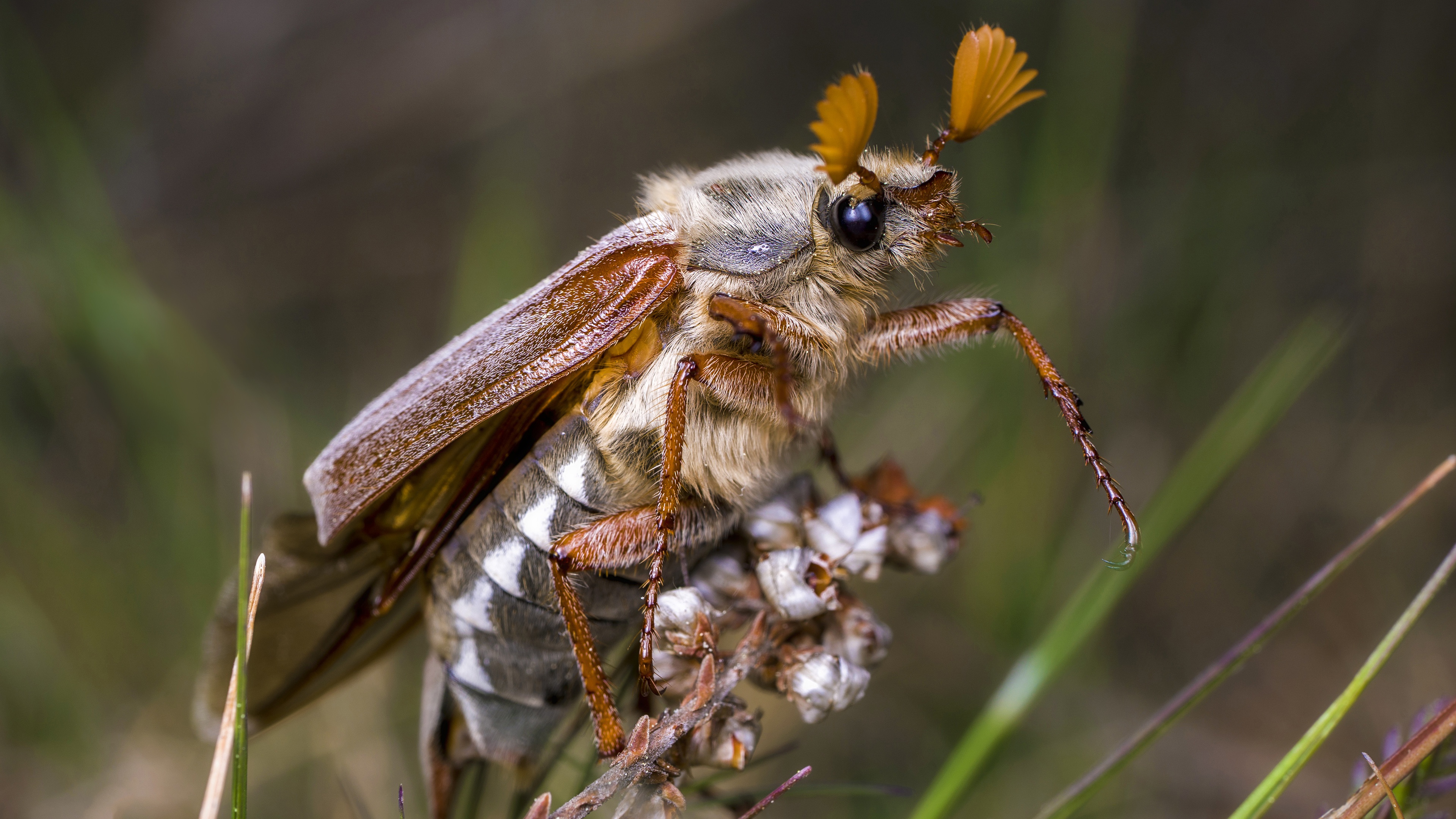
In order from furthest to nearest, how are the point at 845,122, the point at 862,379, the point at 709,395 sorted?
the point at 862,379 → the point at 709,395 → the point at 845,122

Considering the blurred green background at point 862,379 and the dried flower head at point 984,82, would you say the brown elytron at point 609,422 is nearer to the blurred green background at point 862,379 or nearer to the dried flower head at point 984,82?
the dried flower head at point 984,82

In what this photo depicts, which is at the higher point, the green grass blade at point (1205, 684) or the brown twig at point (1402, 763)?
the green grass blade at point (1205, 684)

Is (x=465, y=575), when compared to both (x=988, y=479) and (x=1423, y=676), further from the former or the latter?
(x=1423, y=676)

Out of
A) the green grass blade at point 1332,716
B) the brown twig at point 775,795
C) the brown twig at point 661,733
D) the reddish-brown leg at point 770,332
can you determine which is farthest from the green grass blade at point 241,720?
the green grass blade at point 1332,716

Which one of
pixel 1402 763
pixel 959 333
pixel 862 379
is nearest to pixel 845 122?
pixel 959 333

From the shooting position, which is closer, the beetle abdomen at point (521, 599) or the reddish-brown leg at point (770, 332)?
the reddish-brown leg at point (770, 332)

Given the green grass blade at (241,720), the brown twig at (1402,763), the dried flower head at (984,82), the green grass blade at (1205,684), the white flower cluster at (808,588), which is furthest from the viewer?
the dried flower head at (984,82)

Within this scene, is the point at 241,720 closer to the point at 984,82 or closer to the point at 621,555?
the point at 621,555
